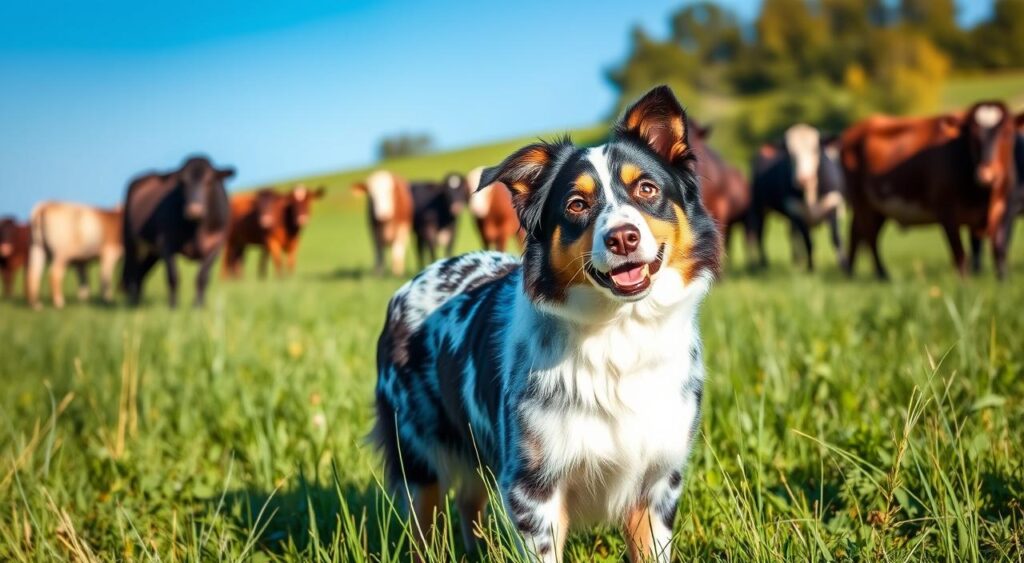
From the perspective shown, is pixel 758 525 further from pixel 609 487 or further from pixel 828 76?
pixel 828 76

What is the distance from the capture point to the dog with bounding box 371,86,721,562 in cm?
263

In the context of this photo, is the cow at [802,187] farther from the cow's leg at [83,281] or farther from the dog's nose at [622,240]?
the cow's leg at [83,281]

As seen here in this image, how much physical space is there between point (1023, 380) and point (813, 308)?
220cm

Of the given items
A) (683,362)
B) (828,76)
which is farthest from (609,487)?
(828,76)

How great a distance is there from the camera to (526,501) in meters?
2.66

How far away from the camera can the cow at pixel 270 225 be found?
2148 cm

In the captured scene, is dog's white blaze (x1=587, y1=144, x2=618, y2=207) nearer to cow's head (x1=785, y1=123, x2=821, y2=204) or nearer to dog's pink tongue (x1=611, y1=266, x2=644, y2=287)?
dog's pink tongue (x1=611, y1=266, x2=644, y2=287)

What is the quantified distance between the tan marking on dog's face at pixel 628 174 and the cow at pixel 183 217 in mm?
11066

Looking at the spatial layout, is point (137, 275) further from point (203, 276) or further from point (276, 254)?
point (276, 254)

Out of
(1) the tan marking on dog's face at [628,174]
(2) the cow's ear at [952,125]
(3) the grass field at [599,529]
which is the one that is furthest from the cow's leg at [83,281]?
(1) the tan marking on dog's face at [628,174]

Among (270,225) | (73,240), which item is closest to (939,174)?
(270,225)

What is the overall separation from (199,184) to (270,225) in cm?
825

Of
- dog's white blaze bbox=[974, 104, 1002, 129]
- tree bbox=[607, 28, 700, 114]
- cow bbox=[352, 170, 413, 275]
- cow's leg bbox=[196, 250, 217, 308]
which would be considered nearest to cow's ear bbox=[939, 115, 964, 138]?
dog's white blaze bbox=[974, 104, 1002, 129]

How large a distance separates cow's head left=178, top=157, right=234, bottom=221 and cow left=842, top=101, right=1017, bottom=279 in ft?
31.4
